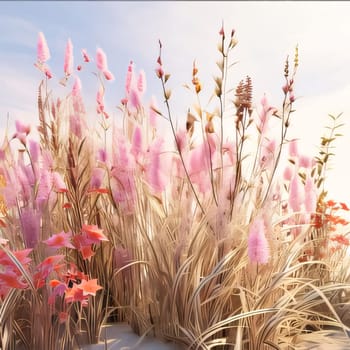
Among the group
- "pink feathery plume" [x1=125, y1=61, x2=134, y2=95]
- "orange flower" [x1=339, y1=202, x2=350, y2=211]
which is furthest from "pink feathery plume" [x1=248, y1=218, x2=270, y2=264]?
"orange flower" [x1=339, y1=202, x2=350, y2=211]

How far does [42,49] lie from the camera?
215 centimetres

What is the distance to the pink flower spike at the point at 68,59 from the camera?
2113mm

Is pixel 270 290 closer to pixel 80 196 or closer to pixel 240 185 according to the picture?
pixel 240 185

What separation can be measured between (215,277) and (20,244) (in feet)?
2.41

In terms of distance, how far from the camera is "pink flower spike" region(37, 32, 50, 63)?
7.04 ft

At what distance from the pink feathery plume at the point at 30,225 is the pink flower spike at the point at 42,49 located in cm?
75

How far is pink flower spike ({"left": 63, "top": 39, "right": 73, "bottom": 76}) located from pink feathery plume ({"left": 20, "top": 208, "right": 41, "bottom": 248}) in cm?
72

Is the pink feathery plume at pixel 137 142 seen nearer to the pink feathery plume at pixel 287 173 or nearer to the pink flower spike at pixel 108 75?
the pink flower spike at pixel 108 75

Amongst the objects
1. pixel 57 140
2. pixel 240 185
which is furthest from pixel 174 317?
pixel 57 140

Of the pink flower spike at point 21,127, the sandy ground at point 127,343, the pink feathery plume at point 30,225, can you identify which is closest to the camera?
the pink feathery plume at point 30,225

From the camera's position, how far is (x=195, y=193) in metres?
1.79

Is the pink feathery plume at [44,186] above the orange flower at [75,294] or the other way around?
above

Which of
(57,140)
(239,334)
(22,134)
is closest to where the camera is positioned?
→ (239,334)

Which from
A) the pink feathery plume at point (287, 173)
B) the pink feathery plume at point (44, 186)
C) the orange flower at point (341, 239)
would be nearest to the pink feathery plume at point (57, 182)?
the pink feathery plume at point (44, 186)
